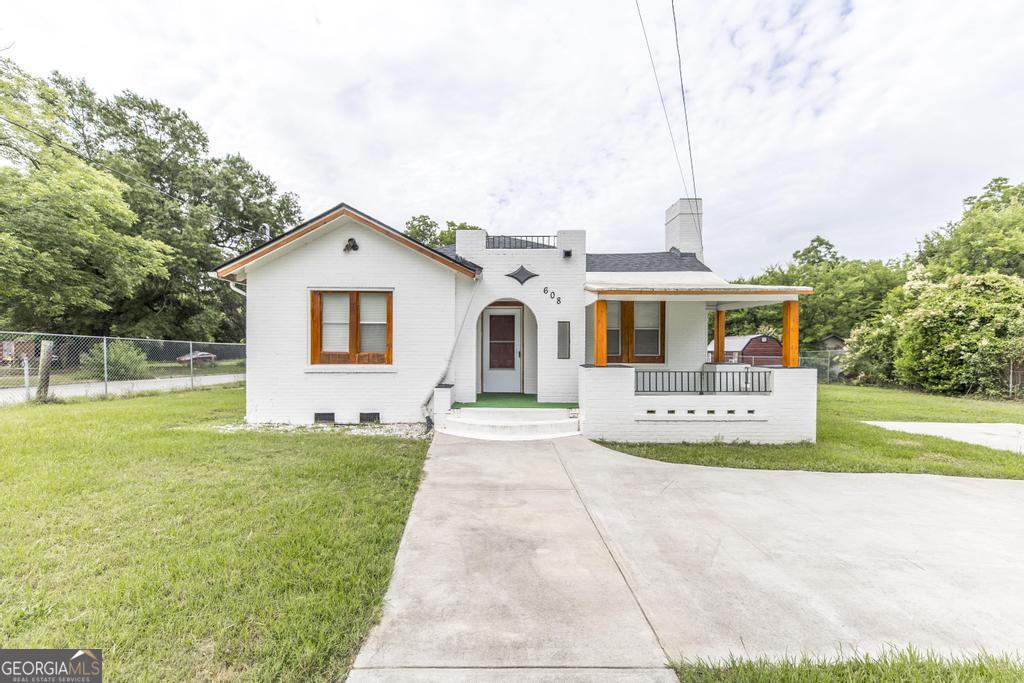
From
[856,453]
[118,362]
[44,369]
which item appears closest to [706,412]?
[856,453]

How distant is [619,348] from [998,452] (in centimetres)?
637

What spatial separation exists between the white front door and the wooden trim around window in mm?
2324

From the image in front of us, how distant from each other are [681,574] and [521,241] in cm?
777

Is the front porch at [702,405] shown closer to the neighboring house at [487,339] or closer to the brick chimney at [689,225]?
the neighboring house at [487,339]

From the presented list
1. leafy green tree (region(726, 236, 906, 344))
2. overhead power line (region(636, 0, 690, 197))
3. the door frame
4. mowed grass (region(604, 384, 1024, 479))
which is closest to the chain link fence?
the door frame

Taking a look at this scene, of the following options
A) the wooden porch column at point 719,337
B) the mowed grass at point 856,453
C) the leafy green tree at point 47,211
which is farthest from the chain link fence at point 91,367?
the wooden porch column at point 719,337

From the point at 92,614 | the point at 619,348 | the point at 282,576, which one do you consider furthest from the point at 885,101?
the point at 92,614

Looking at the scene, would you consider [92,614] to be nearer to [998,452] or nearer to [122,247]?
[998,452]

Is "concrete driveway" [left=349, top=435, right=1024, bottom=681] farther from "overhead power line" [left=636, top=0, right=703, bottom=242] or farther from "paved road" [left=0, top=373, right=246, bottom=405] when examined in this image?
"paved road" [left=0, top=373, right=246, bottom=405]

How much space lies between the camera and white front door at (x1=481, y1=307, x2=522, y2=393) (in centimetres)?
940

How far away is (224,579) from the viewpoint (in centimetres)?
266

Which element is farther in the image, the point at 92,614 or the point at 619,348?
the point at 619,348

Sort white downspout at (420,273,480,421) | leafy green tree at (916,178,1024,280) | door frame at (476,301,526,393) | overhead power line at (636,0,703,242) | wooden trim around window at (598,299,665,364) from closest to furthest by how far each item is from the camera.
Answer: overhead power line at (636,0,703,242)
white downspout at (420,273,480,421)
wooden trim around window at (598,299,665,364)
door frame at (476,301,526,393)
leafy green tree at (916,178,1024,280)

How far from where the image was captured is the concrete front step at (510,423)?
23.2ft
